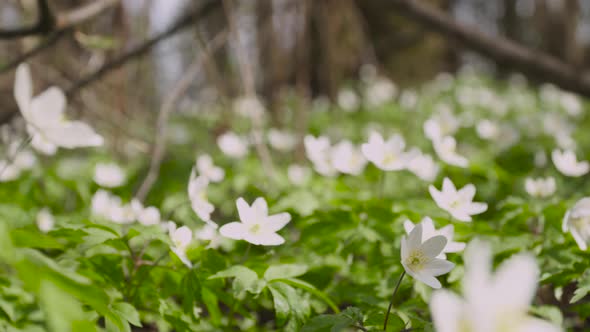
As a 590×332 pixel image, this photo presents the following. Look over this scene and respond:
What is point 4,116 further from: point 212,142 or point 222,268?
point 222,268

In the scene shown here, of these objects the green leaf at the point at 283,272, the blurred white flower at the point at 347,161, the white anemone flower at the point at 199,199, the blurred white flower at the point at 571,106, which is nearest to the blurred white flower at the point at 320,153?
the blurred white flower at the point at 347,161

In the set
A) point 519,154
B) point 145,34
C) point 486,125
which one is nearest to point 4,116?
point 145,34

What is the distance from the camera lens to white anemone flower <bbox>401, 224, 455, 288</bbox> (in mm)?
1203

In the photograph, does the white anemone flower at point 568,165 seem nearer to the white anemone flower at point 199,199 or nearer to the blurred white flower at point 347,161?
the blurred white flower at point 347,161

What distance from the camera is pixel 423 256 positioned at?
123 centimetres

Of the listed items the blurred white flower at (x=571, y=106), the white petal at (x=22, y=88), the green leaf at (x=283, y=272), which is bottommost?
the blurred white flower at (x=571, y=106)

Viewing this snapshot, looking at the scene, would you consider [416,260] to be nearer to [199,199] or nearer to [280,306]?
[280,306]

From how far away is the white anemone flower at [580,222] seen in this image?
56.3 inches

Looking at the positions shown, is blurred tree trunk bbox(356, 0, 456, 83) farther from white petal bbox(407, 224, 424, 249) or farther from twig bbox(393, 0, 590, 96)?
white petal bbox(407, 224, 424, 249)

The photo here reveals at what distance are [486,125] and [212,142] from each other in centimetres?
294

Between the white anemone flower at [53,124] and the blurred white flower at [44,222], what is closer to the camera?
the white anemone flower at [53,124]

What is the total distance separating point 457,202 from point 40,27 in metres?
2.26

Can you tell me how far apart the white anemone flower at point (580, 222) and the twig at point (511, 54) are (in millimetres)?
2953

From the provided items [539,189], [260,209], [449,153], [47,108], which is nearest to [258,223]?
[260,209]
